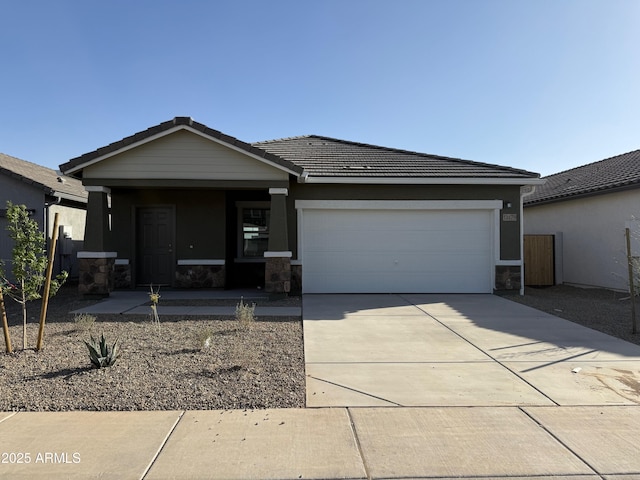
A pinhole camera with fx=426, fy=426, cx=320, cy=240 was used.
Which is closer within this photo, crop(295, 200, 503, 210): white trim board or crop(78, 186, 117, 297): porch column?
crop(78, 186, 117, 297): porch column

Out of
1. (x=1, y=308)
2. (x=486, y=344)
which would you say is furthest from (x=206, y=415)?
(x=486, y=344)

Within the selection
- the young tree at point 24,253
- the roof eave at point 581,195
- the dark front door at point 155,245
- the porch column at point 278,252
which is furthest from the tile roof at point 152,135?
the roof eave at point 581,195

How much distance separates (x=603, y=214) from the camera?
13.5 m

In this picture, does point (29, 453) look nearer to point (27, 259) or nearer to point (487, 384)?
point (27, 259)

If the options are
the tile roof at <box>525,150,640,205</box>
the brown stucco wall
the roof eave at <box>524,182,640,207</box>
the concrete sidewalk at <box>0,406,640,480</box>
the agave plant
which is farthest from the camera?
the tile roof at <box>525,150,640,205</box>

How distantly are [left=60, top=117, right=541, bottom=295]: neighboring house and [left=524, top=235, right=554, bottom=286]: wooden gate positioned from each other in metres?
3.26

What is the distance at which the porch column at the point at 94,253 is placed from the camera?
10.5 metres

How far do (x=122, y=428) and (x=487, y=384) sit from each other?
3942 mm

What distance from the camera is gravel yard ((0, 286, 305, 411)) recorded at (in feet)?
14.6

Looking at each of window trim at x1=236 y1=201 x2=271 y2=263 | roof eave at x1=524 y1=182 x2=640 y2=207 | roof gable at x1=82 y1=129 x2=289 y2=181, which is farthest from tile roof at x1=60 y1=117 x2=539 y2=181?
roof eave at x1=524 y1=182 x2=640 y2=207

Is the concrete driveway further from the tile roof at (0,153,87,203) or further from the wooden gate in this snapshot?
the tile roof at (0,153,87,203)

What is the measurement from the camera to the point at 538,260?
14.8m

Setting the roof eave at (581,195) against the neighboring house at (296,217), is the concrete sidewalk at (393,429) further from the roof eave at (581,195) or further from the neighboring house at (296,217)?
the roof eave at (581,195)

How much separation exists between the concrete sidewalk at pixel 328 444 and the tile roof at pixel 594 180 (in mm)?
10876
